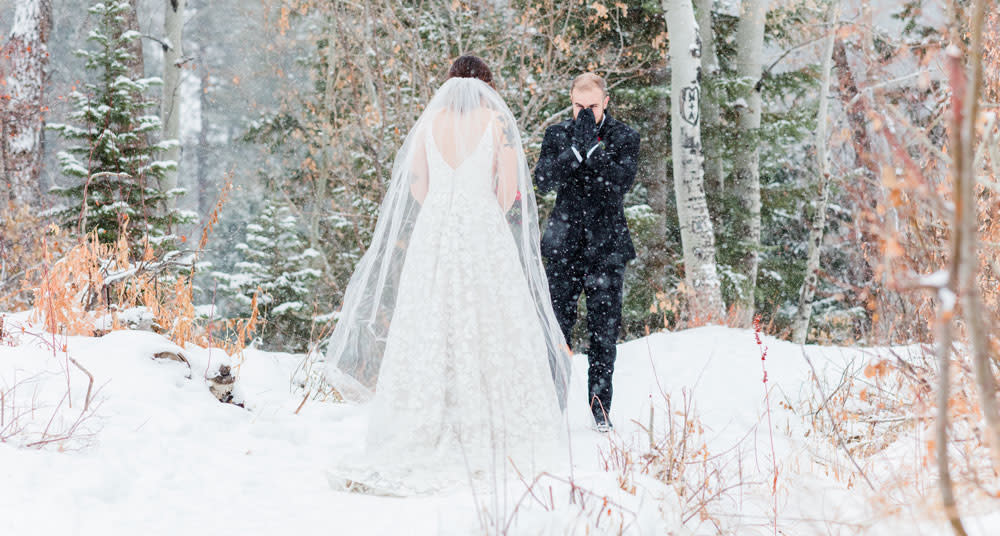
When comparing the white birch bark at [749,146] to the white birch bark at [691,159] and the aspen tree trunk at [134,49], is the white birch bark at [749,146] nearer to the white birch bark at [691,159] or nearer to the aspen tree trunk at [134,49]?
the white birch bark at [691,159]

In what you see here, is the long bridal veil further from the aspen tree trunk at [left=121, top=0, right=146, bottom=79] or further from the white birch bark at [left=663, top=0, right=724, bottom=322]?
the aspen tree trunk at [left=121, top=0, right=146, bottom=79]

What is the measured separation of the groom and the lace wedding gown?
555 mm

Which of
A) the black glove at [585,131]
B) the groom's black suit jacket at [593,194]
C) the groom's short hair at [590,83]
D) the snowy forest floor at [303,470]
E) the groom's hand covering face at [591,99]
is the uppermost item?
the groom's short hair at [590,83]

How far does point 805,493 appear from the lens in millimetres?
2562

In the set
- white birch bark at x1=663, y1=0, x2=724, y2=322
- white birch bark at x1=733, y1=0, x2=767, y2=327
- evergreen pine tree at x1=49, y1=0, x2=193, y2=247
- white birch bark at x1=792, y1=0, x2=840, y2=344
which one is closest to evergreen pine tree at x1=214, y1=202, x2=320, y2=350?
evergreen pine tree at x1=49, y1=0, x2=193, y2=247

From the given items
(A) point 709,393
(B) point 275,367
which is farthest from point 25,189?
(A) point 709,393

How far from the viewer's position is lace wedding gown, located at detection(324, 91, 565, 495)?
10.6 ft

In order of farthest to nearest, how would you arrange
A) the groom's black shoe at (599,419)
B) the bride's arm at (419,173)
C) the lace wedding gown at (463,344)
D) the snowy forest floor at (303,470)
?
the groom's black shoe at (599,419), the bride's arm at (419,173), the lace wedding gown at (463,344), the snowy forest floor at (303,470)

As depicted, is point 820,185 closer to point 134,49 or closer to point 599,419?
point 599,419

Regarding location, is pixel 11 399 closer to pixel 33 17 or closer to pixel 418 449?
pixel 418 449

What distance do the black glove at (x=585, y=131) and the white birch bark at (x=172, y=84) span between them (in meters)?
5.97

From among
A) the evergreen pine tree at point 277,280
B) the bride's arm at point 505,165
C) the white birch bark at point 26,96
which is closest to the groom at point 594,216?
the bride's arm at point 505,165

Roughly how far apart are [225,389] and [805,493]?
326cm

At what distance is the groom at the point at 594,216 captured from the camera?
4.05 metres
